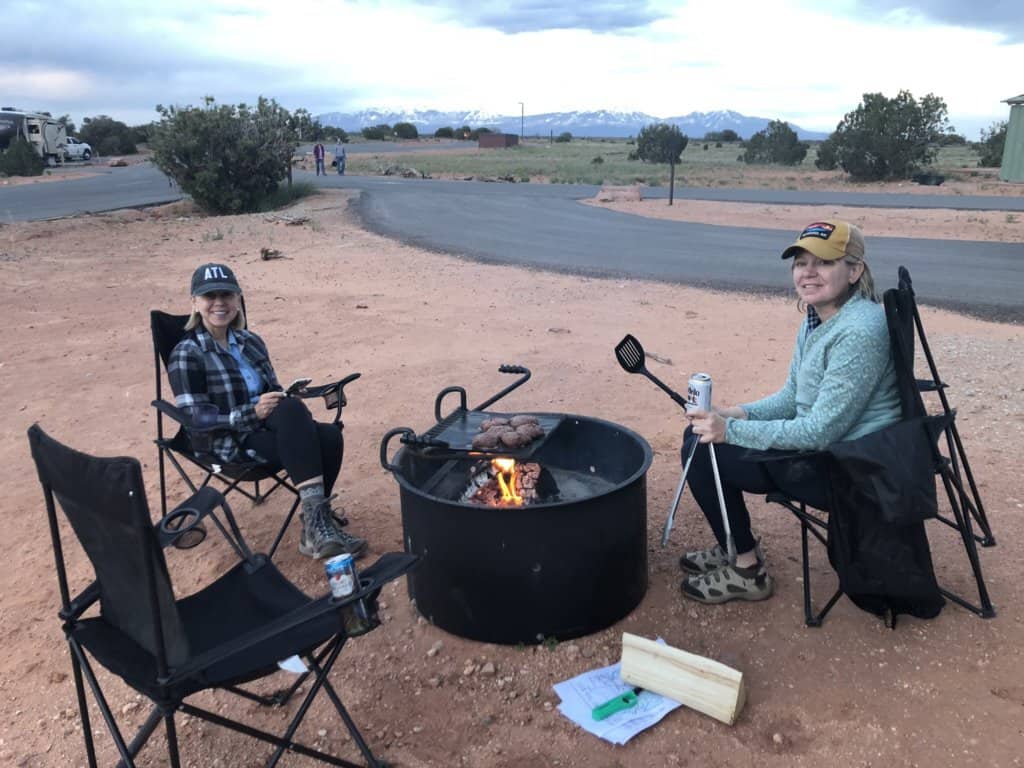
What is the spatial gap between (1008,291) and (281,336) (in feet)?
26.9

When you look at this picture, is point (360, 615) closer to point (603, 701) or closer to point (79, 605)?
point (79, 605)

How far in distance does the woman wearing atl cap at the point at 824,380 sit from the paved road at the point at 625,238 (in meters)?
6.45

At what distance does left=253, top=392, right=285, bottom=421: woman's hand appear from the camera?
3.52 metres

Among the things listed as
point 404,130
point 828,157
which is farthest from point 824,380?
point 404,130

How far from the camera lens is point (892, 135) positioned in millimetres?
29953

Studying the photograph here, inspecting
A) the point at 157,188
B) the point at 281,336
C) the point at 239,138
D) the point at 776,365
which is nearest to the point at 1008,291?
the point at 776,365

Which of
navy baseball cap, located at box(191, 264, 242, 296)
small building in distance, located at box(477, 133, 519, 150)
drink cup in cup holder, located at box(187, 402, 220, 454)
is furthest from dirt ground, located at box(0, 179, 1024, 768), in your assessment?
small building in distance, located at box(477, 133, 519, 150)

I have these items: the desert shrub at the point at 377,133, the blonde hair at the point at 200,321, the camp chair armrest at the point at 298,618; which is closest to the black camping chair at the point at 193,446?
the blonde hair at the point at 200,321

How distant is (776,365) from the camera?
20.9ft

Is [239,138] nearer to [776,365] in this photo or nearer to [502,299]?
[502,299]

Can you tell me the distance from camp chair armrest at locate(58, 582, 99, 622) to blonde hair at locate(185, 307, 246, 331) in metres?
1.55

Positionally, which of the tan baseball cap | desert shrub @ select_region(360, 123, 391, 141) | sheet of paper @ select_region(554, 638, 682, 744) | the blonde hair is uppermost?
desert shrub @ select_region(360, 123, 391, 141)

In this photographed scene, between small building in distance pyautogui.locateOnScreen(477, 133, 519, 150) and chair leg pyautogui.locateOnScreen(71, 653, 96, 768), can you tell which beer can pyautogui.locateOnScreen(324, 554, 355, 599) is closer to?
chair leg pyautogui.locateOnScreen(71, 653, 96, 768)

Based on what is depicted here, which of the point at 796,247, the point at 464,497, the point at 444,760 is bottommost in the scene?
the point at 444,760
